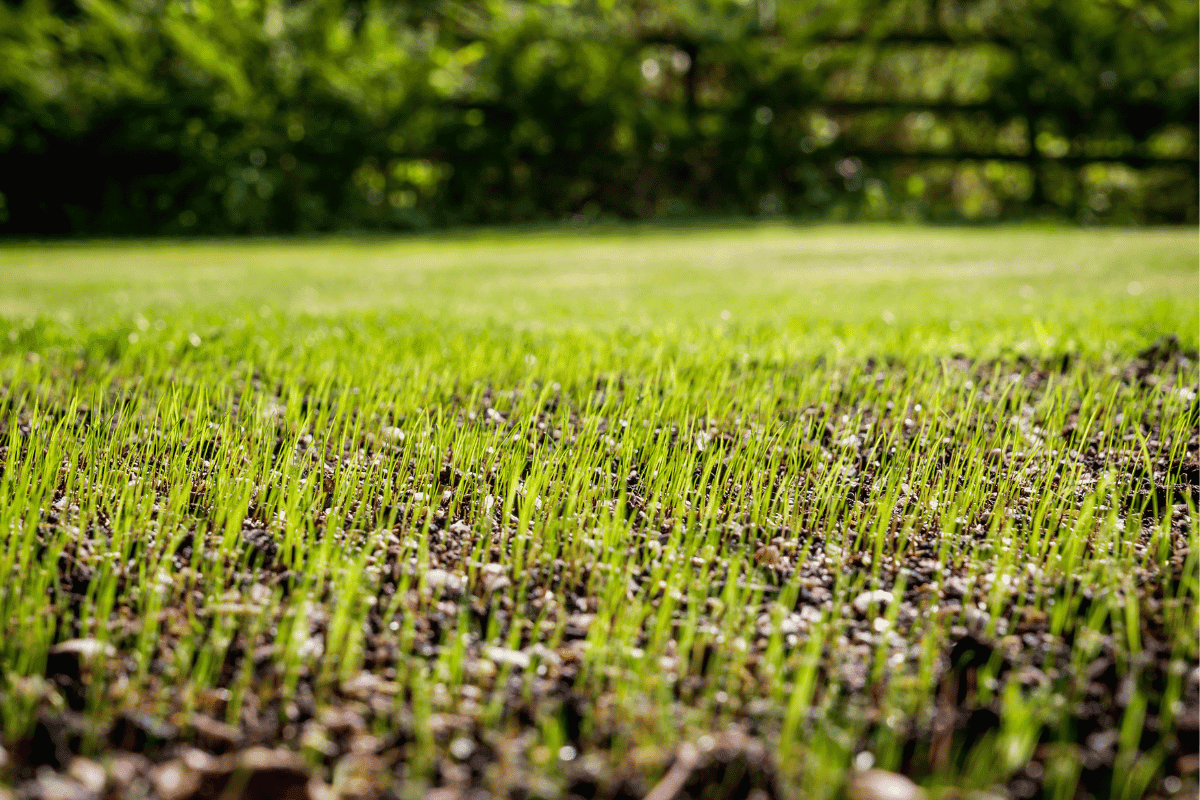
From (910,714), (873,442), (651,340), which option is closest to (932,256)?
(651,340)

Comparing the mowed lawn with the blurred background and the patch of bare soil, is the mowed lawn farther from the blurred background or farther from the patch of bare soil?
the blurred background

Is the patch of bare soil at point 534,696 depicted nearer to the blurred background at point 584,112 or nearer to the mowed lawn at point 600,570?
the mowed lawn at point 600,570

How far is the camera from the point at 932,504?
80.4 inches

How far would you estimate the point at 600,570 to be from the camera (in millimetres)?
1736

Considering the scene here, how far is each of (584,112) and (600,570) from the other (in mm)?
Answer: 12174

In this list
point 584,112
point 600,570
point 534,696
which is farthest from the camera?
point 584,112

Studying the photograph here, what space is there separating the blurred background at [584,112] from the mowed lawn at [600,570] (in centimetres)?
862

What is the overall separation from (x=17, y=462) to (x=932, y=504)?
2067 millimetres

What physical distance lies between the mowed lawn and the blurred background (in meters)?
8.62

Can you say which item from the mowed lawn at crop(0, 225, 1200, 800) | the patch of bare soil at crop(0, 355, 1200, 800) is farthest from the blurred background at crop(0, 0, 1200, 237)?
the patch of bare soil at crop(0, 355, 1200, 800)

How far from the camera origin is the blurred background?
11312 millimetres

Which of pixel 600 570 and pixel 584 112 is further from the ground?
pixel 584 112

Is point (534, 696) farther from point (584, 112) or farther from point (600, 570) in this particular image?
point (584, 112)

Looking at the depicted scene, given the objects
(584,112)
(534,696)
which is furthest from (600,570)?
(584,112)
